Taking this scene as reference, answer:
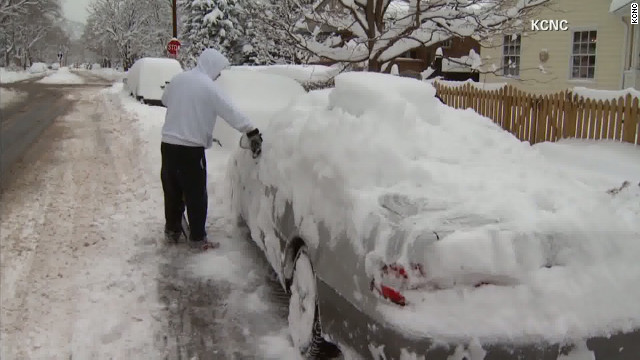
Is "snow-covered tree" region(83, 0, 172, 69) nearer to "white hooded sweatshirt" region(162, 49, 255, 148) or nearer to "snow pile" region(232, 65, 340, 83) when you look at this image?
"snow pile" region(232, 65, 340, 83)

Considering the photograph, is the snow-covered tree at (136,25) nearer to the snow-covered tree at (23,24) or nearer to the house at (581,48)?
the snow-covered tree at (23,24)

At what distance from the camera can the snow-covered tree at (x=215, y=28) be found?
3938 cm

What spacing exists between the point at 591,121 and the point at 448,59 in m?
2.80

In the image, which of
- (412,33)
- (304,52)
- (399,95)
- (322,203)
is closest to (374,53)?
(412,33)

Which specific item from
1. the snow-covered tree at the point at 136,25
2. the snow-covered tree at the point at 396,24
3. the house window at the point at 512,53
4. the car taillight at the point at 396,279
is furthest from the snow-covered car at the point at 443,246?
the snow-covered tree at the point at 136,25

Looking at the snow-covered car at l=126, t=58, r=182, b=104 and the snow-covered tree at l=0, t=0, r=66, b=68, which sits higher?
the snow-covered tree at l=0, t=0, r=66, b=68

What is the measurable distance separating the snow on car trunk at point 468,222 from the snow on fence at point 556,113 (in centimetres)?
692

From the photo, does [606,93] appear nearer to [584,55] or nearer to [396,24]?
[396,24]

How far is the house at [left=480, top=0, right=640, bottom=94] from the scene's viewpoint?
1667 centimetres

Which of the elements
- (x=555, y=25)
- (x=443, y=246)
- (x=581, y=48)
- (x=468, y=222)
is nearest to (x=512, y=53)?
(x=555, y=25)

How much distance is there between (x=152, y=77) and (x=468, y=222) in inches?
836

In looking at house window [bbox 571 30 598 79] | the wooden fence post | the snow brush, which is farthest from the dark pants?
house window [bbox 571 30 598 79]

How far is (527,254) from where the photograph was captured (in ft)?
8.37

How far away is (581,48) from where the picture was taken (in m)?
18.4
